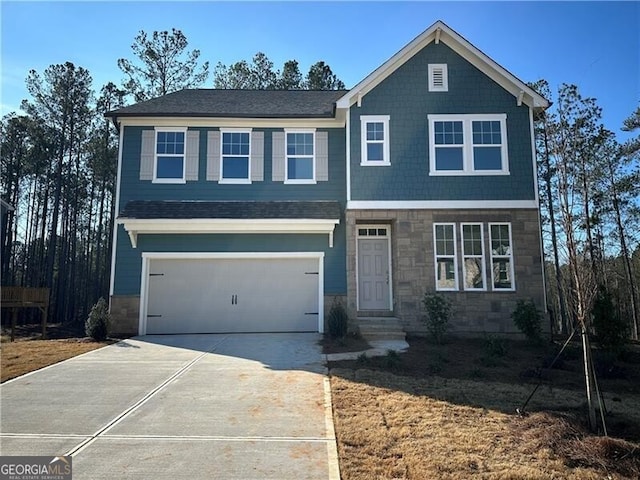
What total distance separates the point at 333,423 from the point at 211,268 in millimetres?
8518

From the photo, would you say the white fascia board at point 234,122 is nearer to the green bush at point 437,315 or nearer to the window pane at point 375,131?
the window pane at point 375,131

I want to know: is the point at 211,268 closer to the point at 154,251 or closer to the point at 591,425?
the point at 154,251

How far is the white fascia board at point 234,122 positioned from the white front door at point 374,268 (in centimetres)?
348

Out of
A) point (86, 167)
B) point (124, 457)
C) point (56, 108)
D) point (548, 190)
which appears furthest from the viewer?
point (86, 167)

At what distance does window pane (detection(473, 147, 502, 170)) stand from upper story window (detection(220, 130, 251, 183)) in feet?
22.2

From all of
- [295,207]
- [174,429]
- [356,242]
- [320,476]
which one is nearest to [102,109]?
[295,207]

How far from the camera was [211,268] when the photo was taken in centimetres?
1295

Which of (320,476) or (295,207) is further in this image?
(295,207)

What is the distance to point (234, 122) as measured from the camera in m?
13.5

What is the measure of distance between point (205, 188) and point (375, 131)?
5.43m

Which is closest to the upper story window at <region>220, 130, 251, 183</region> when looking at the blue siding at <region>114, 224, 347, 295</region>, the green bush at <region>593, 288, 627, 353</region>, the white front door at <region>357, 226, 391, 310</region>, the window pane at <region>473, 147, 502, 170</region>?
the blue siding at <region>114, 224, 347, 295</region>

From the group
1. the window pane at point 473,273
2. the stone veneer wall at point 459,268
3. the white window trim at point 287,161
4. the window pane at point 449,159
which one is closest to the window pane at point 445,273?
the stone veneer wall at point 459,268

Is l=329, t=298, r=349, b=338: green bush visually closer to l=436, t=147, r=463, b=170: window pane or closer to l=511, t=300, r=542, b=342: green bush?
l=511, t=300, r=542, b=342: green bush

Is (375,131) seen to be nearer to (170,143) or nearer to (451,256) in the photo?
(451,256)
